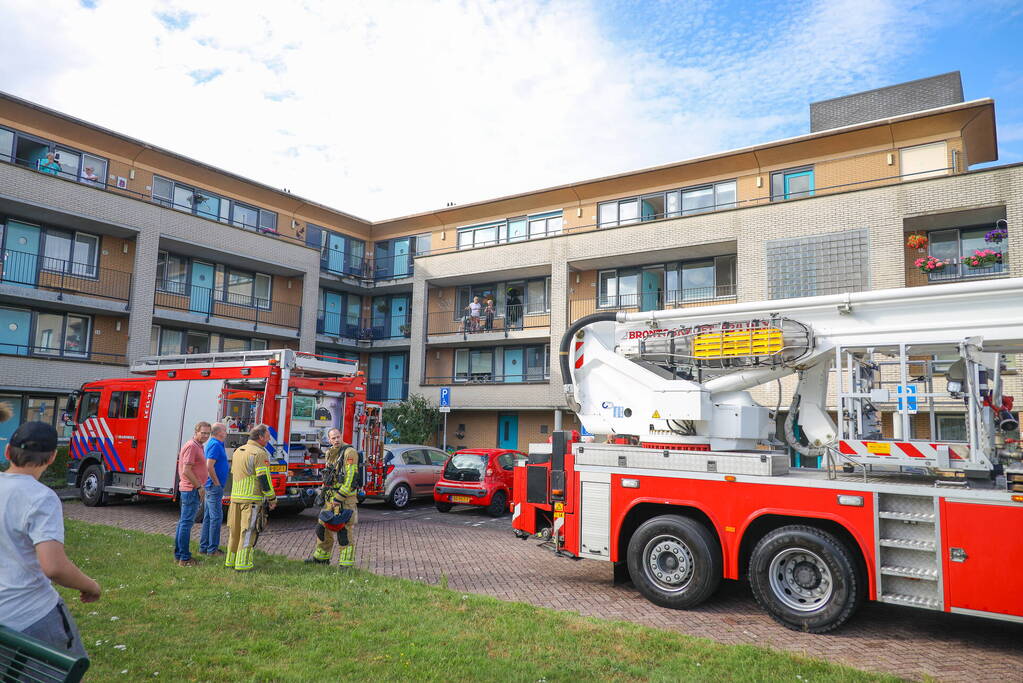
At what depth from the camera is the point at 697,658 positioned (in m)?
5.79

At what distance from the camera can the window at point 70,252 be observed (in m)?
23.0

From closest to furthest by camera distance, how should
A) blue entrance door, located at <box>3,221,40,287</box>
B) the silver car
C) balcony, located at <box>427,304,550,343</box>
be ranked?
1. the silver car
2. blue entrance door, located at <box>3,221,40,287</box>
3. balcony, located at <box>427,304,550,343</box>

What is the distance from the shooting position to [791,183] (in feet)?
75.5

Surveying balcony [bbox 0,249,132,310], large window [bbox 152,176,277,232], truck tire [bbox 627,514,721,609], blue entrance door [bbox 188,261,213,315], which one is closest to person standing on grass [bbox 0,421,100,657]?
truck tire [bbox 627,514,721,609]

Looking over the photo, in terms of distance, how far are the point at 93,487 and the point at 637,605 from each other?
Result: 1326 cm

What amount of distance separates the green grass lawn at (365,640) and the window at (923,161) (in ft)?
61.1

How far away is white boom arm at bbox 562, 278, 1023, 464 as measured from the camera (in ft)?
23.5

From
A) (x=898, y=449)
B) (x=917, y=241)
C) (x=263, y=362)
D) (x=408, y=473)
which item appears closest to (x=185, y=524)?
(x=263, y=362)

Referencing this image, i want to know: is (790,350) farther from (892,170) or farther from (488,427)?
(488,427)

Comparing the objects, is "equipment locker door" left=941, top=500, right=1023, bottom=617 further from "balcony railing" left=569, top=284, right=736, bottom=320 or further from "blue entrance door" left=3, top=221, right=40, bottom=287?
"blue entrance door" left=3, top=221, right=40, bottom=287

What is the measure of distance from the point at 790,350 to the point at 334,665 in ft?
19.0

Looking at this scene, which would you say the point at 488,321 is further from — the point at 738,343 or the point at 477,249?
the point at 738,343

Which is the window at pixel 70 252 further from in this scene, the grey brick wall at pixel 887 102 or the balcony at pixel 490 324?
the grey brick wall at pixel 887 102

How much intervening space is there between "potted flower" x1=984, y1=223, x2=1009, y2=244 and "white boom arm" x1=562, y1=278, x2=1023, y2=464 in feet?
44.7
